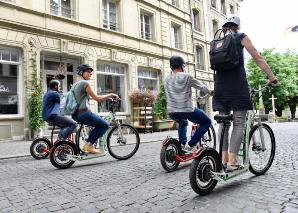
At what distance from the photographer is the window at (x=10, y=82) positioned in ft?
37.6

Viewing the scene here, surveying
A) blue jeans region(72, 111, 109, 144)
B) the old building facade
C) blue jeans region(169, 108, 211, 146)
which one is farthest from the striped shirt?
the old building facade

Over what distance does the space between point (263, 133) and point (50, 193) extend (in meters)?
2.83

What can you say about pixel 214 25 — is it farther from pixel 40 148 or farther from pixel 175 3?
pixel 40 148

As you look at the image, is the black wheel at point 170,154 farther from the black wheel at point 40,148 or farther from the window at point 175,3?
the window at point 175,3

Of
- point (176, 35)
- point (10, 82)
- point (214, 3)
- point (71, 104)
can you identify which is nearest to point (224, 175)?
point (71, 104)

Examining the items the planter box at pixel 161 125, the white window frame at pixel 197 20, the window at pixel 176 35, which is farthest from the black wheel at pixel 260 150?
the white window frame at pixel 197 20

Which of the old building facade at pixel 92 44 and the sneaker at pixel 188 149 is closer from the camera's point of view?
the sneaker at pixel 188 149

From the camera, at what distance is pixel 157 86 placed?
18609 mm

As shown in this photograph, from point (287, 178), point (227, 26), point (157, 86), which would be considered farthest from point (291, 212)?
point (157, 86)

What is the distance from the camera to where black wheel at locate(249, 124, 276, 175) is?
A: 158 inches

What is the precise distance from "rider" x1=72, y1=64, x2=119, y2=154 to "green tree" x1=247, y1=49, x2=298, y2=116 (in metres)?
37.4

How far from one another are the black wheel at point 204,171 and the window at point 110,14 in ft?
44.8

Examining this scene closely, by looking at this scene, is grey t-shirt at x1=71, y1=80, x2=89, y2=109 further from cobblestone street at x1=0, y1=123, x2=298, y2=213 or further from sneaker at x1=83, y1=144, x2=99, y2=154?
cobblestone street at x1=0, y1=123, x2=298, y2=213

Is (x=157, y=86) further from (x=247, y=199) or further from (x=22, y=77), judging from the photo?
(x=247, y=199)
